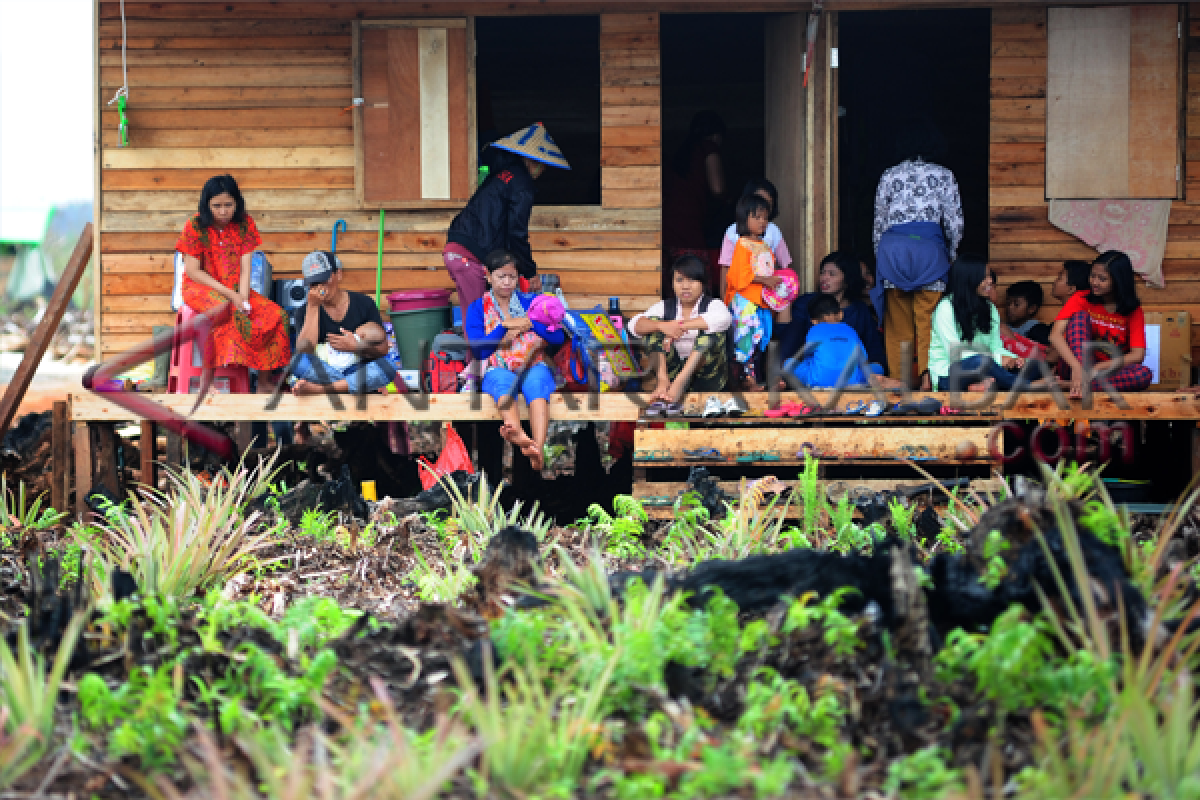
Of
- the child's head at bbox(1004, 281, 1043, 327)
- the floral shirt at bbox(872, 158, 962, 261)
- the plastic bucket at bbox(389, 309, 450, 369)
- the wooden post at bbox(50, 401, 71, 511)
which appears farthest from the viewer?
the child's head at bbox(1004, 281, 1043, 327)

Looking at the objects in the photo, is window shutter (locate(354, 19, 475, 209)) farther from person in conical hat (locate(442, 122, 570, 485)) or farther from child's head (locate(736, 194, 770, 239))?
child's head (locate(736, 194, 770, 239))

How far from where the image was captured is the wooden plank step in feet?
19.1

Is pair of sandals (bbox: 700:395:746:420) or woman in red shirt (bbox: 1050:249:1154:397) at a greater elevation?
woman in red shirt (bbox: 1050:249:1154:397)

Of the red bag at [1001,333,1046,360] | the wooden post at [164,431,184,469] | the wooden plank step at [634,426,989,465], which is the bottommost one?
the wooden post at [164,431,184,469]

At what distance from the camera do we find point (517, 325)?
21.0 feet

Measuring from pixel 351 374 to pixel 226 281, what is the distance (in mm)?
1017

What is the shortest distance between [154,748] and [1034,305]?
257 inches

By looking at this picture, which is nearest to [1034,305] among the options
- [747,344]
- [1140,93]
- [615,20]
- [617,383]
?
[1140,93]

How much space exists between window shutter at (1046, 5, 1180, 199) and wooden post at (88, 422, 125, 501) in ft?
21.0

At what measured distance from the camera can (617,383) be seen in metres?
6.95

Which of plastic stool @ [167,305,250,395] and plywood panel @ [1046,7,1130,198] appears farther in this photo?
plywood panel @ [1046,7,1130,198]

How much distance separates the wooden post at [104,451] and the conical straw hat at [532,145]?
291 centimetres

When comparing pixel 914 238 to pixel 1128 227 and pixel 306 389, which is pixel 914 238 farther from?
pixel 306 389

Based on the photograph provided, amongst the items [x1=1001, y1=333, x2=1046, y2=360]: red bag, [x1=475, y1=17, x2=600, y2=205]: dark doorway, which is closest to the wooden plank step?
[x1=1001, y1=333, x2=1046, y2=360]: red bag
